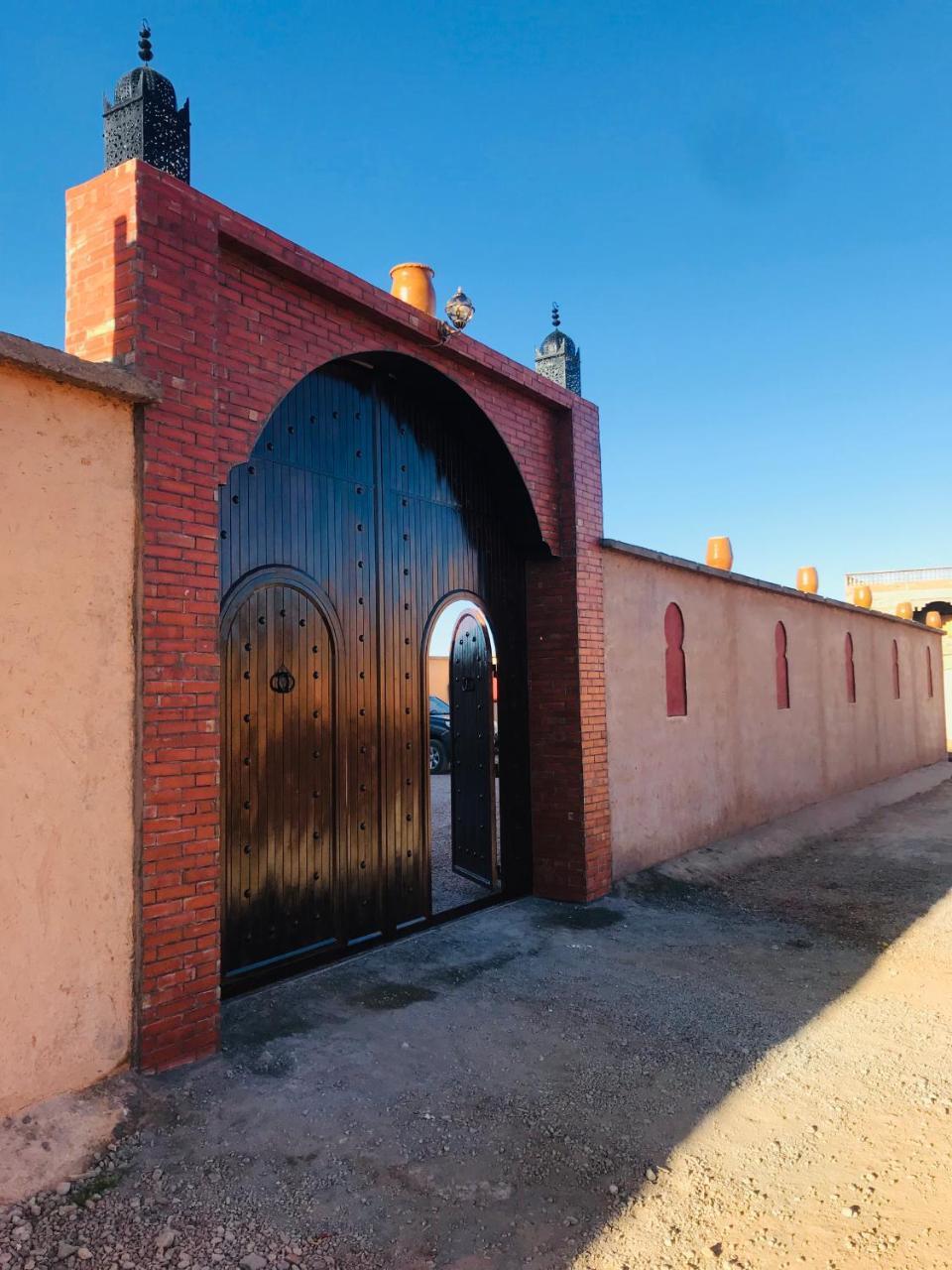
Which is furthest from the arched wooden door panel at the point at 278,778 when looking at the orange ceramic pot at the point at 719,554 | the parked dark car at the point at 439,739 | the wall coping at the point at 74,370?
the parked dark car at the point at 439,739

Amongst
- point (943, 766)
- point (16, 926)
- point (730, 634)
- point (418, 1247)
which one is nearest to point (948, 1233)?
point (418, 1247)

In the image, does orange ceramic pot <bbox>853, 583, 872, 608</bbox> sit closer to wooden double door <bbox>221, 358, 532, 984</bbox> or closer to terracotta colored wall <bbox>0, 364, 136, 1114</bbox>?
wooden double door <bbox>221, 358, 532, 984</bbox>

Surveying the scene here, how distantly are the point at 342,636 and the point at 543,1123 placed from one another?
114 inches

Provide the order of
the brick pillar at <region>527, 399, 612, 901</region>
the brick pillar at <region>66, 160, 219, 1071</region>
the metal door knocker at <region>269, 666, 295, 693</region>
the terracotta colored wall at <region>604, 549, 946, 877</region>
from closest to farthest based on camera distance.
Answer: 1. the brick pillar at <region>66, 160, 219, 1071</region>
2. the metal door knocker at <region>269, 666, 295, 693</region>
3. the brick pillar at <region>527, 399, 612, 901</region>
4. the terracotta colored wall at <region>604, 549, 946, 877</region>

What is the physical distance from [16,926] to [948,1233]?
3366mm

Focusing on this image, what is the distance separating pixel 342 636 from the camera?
5227mm

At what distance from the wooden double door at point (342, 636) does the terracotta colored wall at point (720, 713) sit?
1.31m

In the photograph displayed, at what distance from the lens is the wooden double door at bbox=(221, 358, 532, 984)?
4562 mm

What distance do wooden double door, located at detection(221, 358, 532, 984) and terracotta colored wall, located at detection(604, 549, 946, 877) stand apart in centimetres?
131

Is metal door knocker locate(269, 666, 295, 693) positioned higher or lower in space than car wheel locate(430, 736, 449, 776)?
higher

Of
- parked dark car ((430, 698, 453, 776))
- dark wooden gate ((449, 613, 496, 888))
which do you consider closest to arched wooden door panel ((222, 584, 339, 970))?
dark wooden gate ((449, 613, 496, 888))

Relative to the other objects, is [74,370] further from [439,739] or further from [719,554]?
[439,739]

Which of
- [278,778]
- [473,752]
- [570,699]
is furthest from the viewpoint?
[473,752]

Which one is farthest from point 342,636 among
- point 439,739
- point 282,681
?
point 439,739
